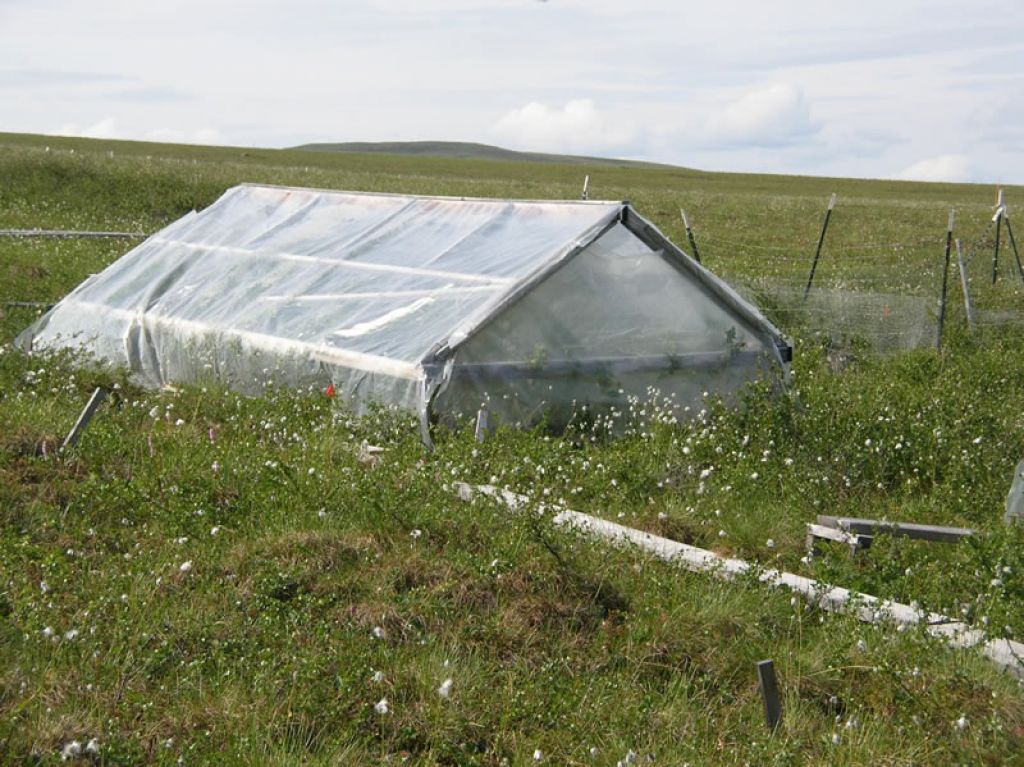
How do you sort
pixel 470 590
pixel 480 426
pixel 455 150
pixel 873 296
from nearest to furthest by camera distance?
pixel 470 590 < pixel 480 426 < pixel 873 296 < pixel 455 150

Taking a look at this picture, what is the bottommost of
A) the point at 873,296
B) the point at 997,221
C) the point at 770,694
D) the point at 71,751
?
the point at 71,751

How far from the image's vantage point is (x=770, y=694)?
4164 millimetres

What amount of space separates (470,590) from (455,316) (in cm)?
386

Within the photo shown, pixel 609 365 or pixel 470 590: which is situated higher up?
pixel 609 365

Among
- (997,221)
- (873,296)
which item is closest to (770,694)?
(873,296)

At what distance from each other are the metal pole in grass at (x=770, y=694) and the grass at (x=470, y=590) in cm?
11

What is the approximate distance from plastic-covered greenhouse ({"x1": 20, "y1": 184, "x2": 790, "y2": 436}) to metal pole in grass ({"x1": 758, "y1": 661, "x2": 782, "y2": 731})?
4.28 metres

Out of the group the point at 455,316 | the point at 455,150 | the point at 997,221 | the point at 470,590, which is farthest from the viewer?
the point at 455,150

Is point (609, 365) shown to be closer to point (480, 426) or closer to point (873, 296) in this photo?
point (480, 426)

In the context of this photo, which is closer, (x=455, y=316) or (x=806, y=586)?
(x=806, y=586)

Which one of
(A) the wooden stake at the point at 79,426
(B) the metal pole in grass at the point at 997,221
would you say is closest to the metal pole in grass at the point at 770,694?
(A) the wooden stake at the point at 79,426

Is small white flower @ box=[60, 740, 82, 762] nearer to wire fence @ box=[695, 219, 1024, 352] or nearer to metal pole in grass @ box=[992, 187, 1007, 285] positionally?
wire fence @ box=[695, 219, 1024, 352]

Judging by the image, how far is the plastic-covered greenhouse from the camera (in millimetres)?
8570

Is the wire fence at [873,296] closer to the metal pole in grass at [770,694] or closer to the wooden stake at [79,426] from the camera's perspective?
the wooden stake at [79,426]
